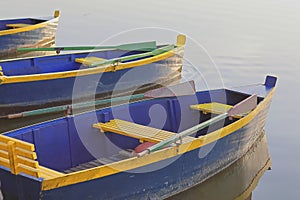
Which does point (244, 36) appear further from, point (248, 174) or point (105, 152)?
point (105, 152)

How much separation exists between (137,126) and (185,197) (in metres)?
1.17

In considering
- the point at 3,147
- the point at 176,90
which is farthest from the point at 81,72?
the point at 3,147

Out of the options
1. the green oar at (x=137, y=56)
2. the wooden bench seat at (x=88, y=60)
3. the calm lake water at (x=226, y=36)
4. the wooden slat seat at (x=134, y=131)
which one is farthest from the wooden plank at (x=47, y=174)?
the wooden bench seat at (x=88, y=60)

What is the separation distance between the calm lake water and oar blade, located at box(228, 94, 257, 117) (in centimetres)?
120

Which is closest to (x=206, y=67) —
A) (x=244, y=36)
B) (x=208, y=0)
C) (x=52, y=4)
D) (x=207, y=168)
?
(x=244, y=36)

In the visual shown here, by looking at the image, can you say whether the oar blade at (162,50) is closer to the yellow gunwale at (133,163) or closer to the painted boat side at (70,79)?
the painted boat side at (70,79)

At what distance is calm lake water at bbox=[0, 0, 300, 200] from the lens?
9039mm

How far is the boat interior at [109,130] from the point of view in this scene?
242 inches

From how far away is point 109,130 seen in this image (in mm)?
6730

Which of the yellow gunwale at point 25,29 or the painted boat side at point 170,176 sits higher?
the yellow gunwale at point 25,29

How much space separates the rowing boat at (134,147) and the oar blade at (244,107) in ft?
0.05

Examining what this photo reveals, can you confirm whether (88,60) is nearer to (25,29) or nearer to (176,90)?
(25,29)

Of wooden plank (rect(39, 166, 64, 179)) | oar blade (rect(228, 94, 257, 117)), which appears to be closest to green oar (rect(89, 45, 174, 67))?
oar blade (rect(228, 94, 257, 117))

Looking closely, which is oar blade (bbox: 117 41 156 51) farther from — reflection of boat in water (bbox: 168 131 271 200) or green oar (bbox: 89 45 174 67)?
reflection of boat in water (bbox: 168 131 271 200)
